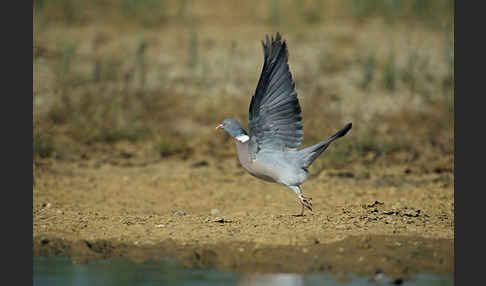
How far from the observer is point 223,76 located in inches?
439

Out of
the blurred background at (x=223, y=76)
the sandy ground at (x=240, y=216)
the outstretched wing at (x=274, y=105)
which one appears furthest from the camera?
the blurred background at (x=223, y=76)

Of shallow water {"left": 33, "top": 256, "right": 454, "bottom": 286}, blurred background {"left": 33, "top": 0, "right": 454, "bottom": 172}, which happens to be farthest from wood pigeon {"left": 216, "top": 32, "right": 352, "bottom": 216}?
blurred background {"left": 33, "top": 0, "right": 454, "bottom": 172}

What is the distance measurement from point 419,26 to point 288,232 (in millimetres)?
7365

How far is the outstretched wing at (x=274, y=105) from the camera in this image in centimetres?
607

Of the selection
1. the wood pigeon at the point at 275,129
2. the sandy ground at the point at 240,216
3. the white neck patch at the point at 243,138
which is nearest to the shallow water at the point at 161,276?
the sandy ground at the point at 240,216

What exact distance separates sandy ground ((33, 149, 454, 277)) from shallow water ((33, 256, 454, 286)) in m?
0.12

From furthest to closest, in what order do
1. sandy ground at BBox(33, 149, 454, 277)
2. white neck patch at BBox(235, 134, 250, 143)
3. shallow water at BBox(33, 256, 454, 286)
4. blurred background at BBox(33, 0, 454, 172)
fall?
blurred background at BBox(33, 0, 454, 172), white neck patch at BBox(235, 134, 250, 143), sandy ground at BBox(33, 149, 454, 277), shallow water at BBox(33, 256, 454, 286)

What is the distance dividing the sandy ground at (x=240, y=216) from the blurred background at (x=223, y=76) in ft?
1.29

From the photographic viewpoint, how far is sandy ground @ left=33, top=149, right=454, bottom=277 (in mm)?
5605

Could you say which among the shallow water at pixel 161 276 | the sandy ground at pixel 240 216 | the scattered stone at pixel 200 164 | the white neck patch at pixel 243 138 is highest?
the white neck patch at pixel 243 138

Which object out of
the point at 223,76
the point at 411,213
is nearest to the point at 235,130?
the point at 411,213

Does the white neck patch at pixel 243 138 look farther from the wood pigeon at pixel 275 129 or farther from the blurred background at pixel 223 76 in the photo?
the blurred background at pixel 223 76

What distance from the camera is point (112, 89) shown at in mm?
10875

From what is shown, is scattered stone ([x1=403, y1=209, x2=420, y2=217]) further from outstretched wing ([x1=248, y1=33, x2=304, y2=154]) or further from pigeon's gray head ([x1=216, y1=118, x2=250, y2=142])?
pigeon's gray head ([x1=216, y1=118, x2=250, y2=142])
